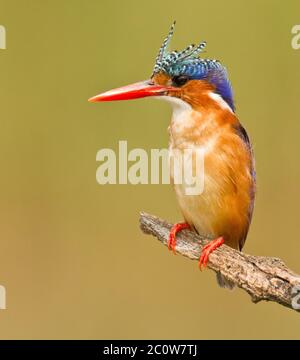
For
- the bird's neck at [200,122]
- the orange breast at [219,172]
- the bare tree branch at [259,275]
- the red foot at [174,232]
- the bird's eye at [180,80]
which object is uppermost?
the bird's eye at [180,80]

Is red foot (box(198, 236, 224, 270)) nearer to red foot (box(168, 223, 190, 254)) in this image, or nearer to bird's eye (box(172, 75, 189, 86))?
red foot (box(168, 223, 190, 254))

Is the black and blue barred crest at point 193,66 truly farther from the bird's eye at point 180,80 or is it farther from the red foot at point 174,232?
the red foot at point 174,232

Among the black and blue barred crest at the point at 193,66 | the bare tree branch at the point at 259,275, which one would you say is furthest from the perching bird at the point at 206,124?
the bare tree branch at the point at 259,275

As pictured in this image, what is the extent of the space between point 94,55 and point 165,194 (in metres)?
0.82

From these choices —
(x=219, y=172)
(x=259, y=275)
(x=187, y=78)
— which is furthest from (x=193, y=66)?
(x=259, y=275)

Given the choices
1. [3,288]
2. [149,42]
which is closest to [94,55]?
[149,42]

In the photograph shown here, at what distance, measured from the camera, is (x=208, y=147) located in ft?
9.25

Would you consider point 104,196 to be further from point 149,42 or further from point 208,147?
point 208,147

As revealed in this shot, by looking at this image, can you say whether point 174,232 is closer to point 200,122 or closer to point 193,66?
point 200,122

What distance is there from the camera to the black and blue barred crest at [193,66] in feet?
9.19

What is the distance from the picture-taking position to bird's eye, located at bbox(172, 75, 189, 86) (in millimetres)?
2822

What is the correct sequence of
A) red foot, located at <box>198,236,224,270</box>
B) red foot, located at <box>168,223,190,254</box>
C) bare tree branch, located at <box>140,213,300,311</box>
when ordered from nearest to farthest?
bare tree branch, located at <box>140,213,300,311</box> < red foot, located at <box>198,236,224,270</box> < red foot, located at <box>168,223,190,254</box>

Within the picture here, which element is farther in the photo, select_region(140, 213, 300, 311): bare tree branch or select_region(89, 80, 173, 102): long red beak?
select_region(89, 80, 173, 102): long red beak

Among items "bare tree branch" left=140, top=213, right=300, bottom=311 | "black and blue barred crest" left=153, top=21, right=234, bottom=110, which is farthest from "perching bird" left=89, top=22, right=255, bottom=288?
"bare tree branch" left=140, top=213, right=300, bottom=311
